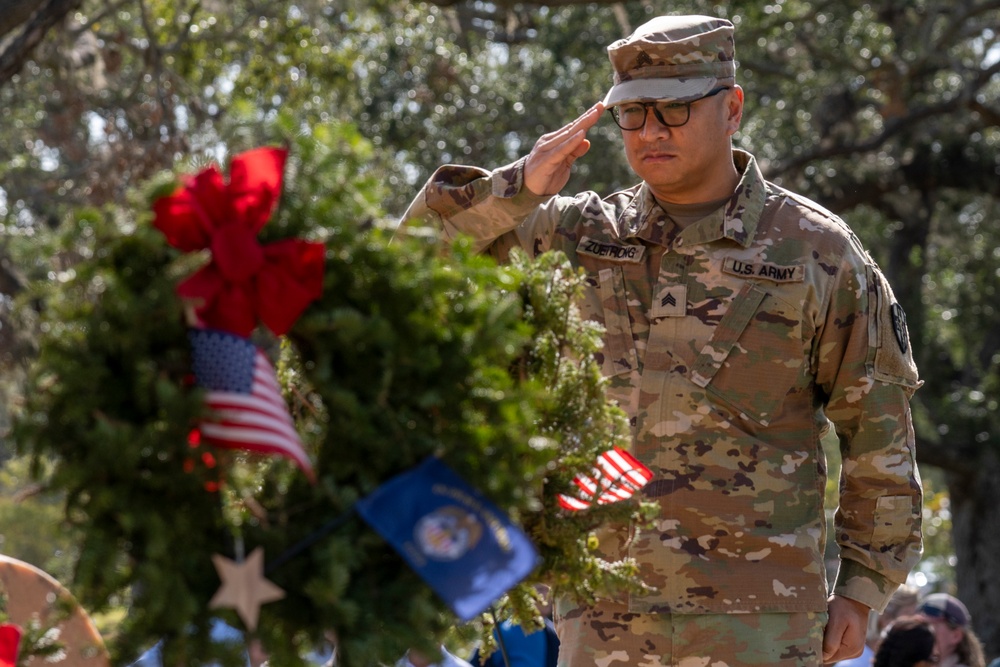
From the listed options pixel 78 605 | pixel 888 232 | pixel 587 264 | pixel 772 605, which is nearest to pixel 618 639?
pixel 772 605

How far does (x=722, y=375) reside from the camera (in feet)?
11.4

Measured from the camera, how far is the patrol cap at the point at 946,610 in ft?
21.0

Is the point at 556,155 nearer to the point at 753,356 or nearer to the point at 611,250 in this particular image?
the point at 611,250

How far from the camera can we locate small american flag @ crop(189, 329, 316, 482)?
214cm

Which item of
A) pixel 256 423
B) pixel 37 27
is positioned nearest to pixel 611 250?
pixel 256 423

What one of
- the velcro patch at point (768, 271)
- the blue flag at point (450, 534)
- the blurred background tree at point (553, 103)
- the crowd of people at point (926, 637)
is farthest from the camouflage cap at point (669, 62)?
the blurred background tree at point (553, 103)

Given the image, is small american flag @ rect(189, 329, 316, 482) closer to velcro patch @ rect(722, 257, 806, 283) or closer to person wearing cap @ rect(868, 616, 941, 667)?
velcro patch @ rect(722, 257, 806, 283)

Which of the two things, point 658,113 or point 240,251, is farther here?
point 658,113

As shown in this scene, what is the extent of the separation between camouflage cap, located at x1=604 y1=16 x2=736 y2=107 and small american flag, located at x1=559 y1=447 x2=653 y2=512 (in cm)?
99

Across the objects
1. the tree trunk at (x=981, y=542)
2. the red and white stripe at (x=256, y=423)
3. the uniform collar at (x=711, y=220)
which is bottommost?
the tree trunk at (x=981, y=542)

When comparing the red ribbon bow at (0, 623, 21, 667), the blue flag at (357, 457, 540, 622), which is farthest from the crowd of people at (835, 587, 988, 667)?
the red ribbon bow at (0, 623, 21, 667)

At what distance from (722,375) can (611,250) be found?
1.50 feet

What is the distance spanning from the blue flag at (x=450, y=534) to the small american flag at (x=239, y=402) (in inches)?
5.7

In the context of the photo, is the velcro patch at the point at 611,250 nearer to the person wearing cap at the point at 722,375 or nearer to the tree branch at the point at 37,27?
the person wearing cap at the point at 722,375
